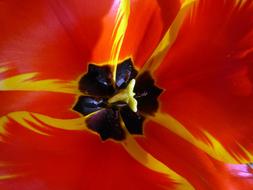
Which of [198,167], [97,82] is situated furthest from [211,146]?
[97,82]

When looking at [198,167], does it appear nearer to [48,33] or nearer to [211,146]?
[211,146]

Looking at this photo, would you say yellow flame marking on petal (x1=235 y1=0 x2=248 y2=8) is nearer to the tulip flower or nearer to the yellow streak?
the tulip flower

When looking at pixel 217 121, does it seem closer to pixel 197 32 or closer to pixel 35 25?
pixel 197 32

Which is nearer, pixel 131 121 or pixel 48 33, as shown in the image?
pixel 48 33

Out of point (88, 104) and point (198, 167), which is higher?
point (88, 104)

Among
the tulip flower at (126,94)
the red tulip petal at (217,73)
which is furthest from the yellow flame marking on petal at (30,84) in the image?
the red tulip petal at (217,73)

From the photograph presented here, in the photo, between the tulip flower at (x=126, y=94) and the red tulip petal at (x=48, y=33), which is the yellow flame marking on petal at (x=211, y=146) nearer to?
the tulip flower at (x=126, y=94)

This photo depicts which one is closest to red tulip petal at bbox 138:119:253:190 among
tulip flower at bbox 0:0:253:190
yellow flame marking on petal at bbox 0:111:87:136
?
tulip flower at bbox 0:0:253:190
